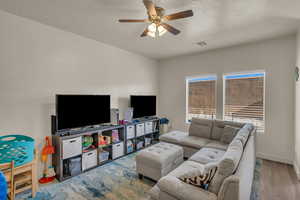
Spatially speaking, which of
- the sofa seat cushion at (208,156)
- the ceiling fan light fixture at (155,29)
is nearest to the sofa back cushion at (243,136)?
the sofa seat cushion at (208,156)

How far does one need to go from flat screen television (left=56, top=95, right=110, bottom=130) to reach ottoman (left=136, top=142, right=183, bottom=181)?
122 centimetres

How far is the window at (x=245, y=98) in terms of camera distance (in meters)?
3.46

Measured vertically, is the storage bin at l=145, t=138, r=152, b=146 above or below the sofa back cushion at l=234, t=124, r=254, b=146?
below

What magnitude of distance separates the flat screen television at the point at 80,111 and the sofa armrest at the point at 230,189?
2471mm

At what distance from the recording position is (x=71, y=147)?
251 cm

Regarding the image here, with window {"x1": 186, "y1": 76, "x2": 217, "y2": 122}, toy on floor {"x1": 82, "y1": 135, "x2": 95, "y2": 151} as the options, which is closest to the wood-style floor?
window {"x1": 186, "y1": 76, "x2": 217, "y2": 122}

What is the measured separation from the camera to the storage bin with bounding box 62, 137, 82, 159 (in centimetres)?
244

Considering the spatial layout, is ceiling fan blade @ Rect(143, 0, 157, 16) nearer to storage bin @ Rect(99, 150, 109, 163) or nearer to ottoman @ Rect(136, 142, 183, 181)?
ottoman @ Rect(136, 142, 183, 181)

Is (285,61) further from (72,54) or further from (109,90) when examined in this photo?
(72,54)

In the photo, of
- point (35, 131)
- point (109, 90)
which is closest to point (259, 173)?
point (109, 90)

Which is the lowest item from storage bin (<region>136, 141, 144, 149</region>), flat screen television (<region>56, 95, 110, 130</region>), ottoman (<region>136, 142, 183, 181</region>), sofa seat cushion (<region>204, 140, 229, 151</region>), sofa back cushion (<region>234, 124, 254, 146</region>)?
storage bin (<region>136, 141, 144, 149</region>)

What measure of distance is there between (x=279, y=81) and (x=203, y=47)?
184 centimetres

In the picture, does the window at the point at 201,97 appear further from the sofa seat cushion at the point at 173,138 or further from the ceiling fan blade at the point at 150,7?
the ceiling fan blade at the point at 150,7

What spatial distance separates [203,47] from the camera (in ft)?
12.5
